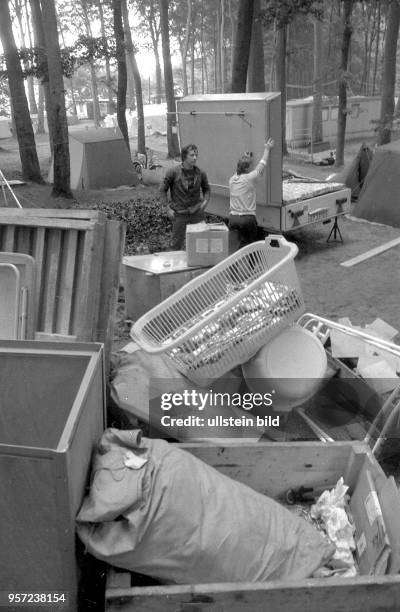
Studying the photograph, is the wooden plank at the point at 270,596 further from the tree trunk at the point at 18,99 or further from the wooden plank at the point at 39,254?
the tree trunk at the point at 18,99

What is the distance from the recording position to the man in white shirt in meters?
7.61

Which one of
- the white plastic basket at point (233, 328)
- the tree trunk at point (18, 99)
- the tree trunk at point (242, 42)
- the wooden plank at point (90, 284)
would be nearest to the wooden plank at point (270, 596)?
the white plastic basket at point (233, 328)

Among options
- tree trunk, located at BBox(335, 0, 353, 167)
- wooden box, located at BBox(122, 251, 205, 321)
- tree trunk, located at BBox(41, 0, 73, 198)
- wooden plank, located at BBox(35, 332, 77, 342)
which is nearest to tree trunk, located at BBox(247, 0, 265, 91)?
tree trunk, located at BBox(335, 0, 353, 167)

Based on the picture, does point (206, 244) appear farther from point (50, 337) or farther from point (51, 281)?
point (50, 337)

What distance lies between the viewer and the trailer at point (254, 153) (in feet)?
26.2

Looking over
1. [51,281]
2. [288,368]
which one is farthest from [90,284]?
[288,368]

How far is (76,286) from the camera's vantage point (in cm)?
392

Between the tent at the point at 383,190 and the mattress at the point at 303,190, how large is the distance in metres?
1.53

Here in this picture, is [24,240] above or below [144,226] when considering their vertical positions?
above

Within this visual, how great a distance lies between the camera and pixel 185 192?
710 cm

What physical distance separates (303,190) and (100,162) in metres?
8.31

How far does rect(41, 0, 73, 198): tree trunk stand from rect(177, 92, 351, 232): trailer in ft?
14.8

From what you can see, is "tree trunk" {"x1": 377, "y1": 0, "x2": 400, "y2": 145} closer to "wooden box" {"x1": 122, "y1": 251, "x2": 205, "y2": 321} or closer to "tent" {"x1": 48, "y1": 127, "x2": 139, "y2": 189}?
"tent" {"x1": 48, "y1": 127, "x2": 139, "y2": 189}

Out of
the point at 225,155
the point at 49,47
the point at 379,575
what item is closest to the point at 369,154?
the point at 225,155
